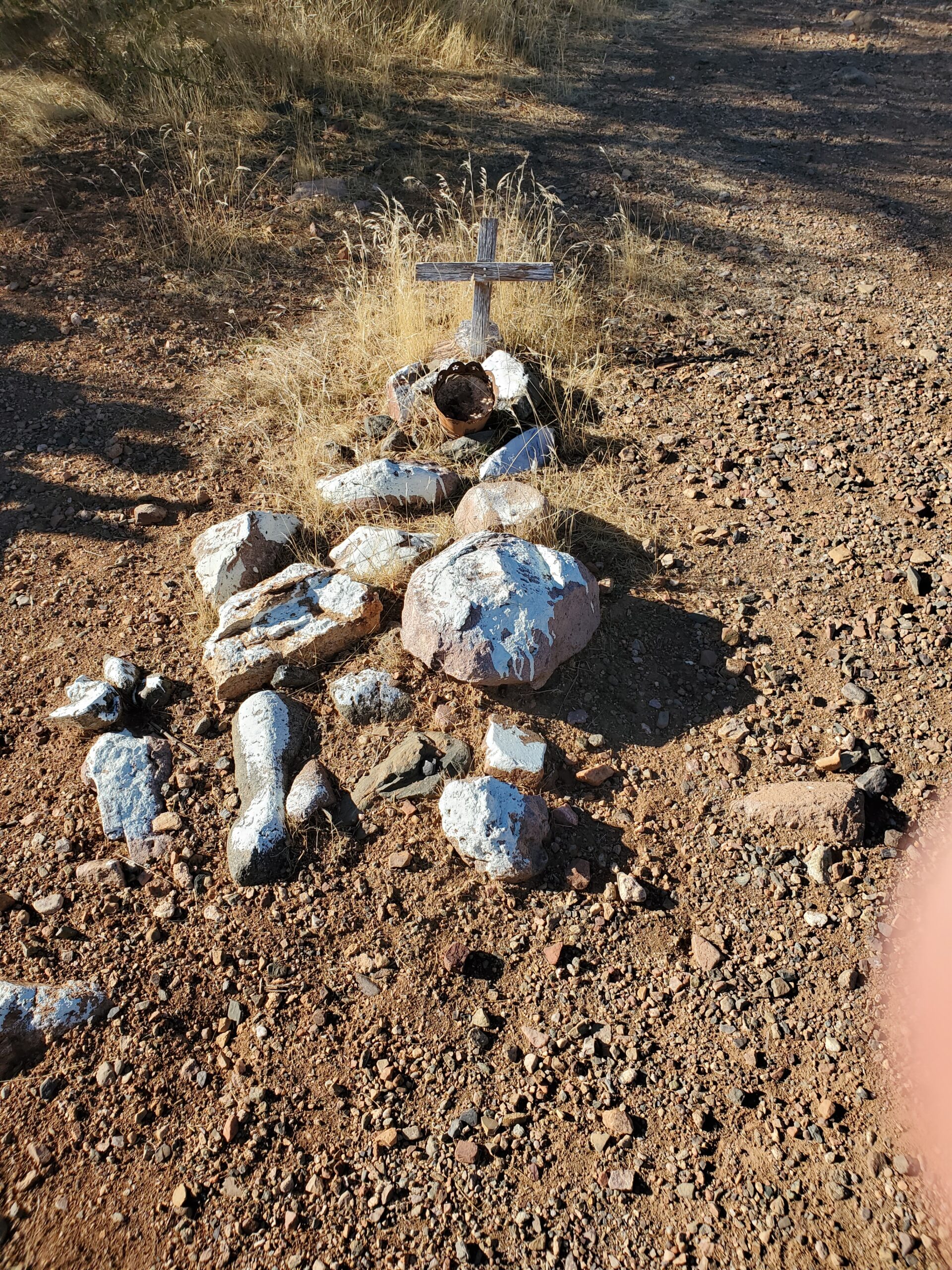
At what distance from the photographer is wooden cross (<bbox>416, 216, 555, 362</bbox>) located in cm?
397

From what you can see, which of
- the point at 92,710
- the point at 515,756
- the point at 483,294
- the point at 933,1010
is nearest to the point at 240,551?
the point at 92,710

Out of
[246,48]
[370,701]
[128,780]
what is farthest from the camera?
[246,48]

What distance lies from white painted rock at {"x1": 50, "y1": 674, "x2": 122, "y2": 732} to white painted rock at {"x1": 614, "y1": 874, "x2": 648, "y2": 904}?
1.69m

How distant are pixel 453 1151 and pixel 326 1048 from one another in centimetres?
40

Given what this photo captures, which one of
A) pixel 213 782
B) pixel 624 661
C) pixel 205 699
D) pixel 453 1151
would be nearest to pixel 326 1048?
pixel 453 1151

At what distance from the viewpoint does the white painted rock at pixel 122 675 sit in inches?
118

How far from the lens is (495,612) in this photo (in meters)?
2.78

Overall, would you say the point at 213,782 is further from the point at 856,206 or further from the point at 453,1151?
the point at 856,206

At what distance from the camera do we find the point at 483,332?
418 centimetres

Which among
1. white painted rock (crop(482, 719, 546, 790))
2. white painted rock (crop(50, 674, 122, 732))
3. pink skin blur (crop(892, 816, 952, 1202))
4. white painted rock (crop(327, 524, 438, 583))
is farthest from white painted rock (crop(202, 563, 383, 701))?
pink skin blur (crop(892, 816, 952, 1202))

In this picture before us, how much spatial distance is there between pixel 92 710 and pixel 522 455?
6.37 ft

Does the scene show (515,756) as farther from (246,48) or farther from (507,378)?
(246,48)

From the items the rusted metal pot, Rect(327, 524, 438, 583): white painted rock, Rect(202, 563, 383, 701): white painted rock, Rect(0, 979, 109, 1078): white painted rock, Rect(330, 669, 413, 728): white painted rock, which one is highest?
the rusted metal pot

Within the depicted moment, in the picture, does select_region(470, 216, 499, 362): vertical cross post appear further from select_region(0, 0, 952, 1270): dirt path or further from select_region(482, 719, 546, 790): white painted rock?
select_region(482, 719, 546, 790): white painted rock
